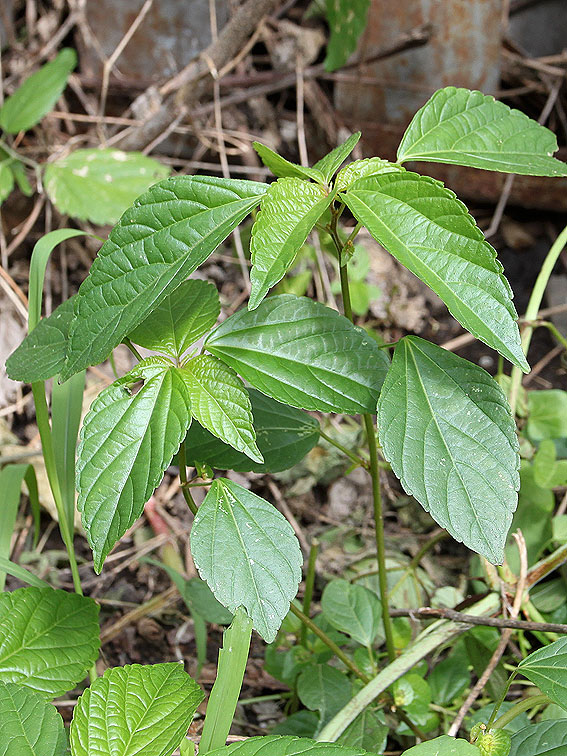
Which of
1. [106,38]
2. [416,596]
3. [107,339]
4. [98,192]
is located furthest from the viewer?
[106,38]

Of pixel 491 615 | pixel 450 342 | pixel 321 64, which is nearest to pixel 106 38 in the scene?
pixel 321 64

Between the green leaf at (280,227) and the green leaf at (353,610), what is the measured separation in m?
0.63

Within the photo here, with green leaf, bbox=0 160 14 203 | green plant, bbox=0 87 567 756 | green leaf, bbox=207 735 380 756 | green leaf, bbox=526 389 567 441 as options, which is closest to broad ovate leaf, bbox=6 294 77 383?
green plant, bbox=0 87 567 756

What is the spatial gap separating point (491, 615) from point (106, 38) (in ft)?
7.05

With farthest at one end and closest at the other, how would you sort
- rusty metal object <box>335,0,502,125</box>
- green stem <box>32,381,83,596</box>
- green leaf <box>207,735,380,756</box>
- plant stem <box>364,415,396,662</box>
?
rusty metal object <box>335,0,502,125</box> → green stem <box>32,381,83,596</box> → plant stem <box>364,415,396,662</box> → green leaf <box>207,735,380,756</box>

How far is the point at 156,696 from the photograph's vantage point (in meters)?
0.79

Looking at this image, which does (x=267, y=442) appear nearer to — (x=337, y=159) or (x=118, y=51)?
(x=337, y=159)

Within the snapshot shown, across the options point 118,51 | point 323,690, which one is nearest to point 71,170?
point 118,51

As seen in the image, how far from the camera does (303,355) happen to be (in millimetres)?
816

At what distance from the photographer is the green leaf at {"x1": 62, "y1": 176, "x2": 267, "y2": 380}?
0.75 m

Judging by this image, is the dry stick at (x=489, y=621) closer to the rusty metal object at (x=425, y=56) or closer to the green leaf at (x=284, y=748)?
the green leaf at (x=284, y=748)

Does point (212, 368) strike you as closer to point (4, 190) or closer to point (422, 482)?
point (422, 482)

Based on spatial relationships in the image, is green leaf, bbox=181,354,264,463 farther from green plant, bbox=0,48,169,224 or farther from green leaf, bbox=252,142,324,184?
green plant, bbox=0,48,169,224

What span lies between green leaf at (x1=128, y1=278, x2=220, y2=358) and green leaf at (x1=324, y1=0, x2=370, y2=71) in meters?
1.50
